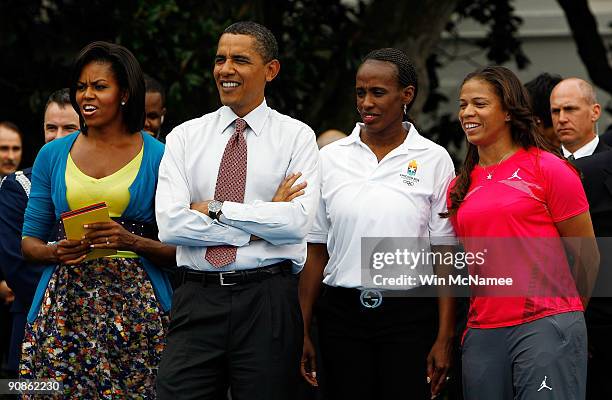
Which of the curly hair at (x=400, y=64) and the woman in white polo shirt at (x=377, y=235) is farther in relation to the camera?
the curly hair at (x=400, y=64)

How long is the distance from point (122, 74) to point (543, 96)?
9.64 feet

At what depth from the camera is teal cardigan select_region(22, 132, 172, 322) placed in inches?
236

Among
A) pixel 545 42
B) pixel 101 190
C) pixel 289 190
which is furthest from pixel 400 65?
pixel 545 42

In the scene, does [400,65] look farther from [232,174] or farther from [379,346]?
[379,346]

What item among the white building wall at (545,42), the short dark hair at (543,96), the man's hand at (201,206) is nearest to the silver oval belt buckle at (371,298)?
the man's hand at (201,206)

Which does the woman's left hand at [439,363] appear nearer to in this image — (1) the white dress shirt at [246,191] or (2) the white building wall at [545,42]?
(1) the white dress shirt at [246,191]

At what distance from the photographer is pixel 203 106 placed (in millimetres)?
10508

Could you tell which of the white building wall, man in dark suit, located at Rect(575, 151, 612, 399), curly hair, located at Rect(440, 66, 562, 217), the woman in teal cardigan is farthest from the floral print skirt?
the white building wall

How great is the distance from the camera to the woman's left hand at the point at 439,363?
5.93m

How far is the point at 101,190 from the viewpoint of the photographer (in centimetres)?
593

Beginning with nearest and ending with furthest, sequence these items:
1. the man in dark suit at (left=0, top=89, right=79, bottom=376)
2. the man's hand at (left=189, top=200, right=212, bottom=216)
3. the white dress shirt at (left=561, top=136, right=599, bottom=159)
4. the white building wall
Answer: the man's hand at (left=189, top=200, right=212, bottom=216), the man in dark suit at (left=0, top=89, right=79, bottom=376), the white dress shirt at (left=561, top=136, right=599, bottom=159), the white building wall

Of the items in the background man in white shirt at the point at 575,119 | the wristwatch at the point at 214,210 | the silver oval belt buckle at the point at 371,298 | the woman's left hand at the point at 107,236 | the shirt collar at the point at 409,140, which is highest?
the background man in white shirt at the point at 575,119

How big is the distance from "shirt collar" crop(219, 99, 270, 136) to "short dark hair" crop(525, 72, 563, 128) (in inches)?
92.4

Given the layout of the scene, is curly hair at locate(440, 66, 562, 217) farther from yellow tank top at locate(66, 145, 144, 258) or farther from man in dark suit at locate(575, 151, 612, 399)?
yellow tank top at locate(66, 145, 144, 258)
